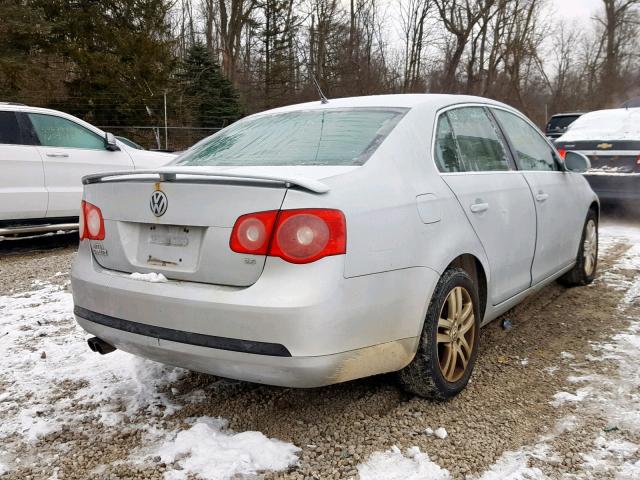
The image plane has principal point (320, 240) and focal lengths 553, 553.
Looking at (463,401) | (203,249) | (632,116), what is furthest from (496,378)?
(632,116)

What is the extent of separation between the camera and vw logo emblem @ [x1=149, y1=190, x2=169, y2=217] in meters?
2.33

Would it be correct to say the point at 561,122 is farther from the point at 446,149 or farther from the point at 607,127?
the point at 446,149

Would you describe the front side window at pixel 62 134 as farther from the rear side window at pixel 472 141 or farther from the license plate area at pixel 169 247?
the rear side window at pixel 472 141

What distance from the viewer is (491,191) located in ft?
10.1

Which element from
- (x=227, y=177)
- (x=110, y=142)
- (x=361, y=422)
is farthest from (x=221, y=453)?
(x=110, y=142)

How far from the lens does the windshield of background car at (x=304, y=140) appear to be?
2.58 meters

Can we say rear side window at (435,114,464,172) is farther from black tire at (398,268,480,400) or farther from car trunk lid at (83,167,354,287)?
car trunk lid at (83,167,354,287)

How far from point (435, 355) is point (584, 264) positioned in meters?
2.72

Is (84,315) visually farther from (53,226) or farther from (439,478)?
(53,226)

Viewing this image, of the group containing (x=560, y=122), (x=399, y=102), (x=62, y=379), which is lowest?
(x=62, y=379)

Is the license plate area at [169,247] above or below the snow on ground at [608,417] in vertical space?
above

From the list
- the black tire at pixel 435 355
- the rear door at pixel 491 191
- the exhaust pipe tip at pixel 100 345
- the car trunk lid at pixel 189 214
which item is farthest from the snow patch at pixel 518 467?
the exhaust pipe tip at pixel 100 345

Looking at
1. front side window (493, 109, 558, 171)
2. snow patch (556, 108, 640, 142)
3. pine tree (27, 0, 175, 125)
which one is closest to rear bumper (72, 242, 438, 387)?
front side window (493, 109, 558, 171)

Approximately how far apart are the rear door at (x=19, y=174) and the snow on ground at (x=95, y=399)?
8.53 feet
